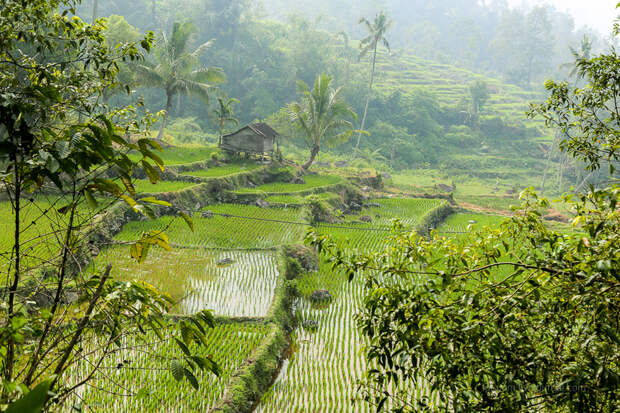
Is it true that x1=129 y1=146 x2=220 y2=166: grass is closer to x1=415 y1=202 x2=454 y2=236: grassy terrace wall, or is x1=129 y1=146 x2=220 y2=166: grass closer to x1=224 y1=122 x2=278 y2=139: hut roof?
x1=224 y1=122 x2=278 y2=139: hut roof

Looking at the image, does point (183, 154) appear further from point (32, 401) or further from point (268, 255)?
point (32, 401)

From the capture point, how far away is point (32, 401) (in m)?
0.89

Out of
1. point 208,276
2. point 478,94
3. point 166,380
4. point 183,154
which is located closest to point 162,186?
point 183,154

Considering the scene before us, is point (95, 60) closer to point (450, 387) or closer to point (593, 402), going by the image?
point (450, 387)

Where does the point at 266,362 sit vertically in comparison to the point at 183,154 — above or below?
below

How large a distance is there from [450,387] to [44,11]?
2.71 meters

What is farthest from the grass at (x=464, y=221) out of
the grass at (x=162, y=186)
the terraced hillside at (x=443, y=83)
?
the terraced hillside at (x=443, y=83)

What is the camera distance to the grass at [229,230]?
9297mm

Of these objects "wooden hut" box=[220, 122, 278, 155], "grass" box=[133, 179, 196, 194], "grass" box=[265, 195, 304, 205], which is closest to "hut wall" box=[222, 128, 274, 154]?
"wooden hut" box=[220, 122, 278, 155]

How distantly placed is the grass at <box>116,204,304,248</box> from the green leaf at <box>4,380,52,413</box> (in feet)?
26.3

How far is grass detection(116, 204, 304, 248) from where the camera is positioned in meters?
9.30

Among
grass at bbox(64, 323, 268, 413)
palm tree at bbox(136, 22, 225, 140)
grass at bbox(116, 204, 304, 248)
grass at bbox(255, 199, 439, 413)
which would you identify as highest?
palm tree at bbox(136, 22, 225, 140)

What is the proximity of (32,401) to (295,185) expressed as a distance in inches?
583

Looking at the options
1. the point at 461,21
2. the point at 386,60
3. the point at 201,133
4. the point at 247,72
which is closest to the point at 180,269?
the point at 201,133
